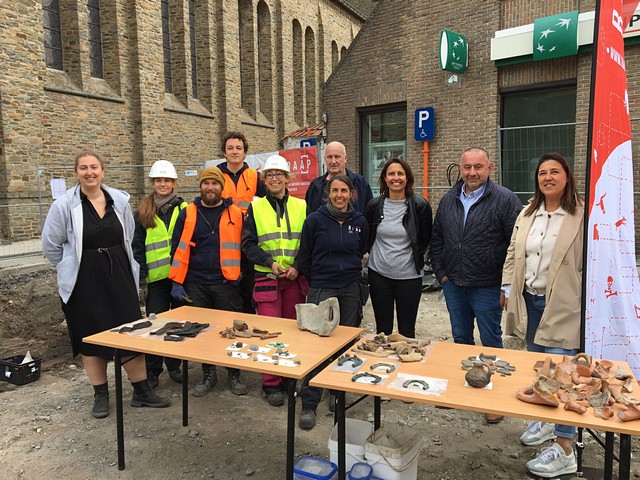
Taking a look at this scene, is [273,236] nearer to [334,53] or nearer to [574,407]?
[574,407]

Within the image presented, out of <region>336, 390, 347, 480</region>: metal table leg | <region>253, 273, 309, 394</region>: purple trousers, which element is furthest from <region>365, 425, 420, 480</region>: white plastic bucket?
<region>253, 273, 309, 394</region>: purple trousers

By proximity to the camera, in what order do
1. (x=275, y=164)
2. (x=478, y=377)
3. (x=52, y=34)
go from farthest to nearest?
(x=52, y=34) < (x=275, y=164) < (x=478, y=377)

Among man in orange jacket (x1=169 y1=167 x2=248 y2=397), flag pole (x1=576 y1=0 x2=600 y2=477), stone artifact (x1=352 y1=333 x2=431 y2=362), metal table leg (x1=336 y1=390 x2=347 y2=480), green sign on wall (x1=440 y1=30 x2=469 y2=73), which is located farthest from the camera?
green sign on wall (x1=440 y1=30 x2=469 y2=73)

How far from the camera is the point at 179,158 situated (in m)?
18.1

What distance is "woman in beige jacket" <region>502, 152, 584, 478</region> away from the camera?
3246 mm

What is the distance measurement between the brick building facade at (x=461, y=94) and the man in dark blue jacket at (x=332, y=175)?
17.7ft

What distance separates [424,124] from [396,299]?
27.4 ft

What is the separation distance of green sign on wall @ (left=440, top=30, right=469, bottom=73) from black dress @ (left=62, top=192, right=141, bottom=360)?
871 cm

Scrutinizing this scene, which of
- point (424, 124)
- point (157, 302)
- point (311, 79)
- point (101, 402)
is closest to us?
point (101, 402)

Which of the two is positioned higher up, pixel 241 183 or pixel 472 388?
pixel 241 183

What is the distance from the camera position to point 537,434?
376 centimetres

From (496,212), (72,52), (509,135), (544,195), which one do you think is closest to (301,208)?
(496,212)

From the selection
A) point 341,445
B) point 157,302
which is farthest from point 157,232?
point 341,445

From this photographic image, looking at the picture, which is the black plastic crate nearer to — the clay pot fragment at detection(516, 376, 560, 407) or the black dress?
the black dress
